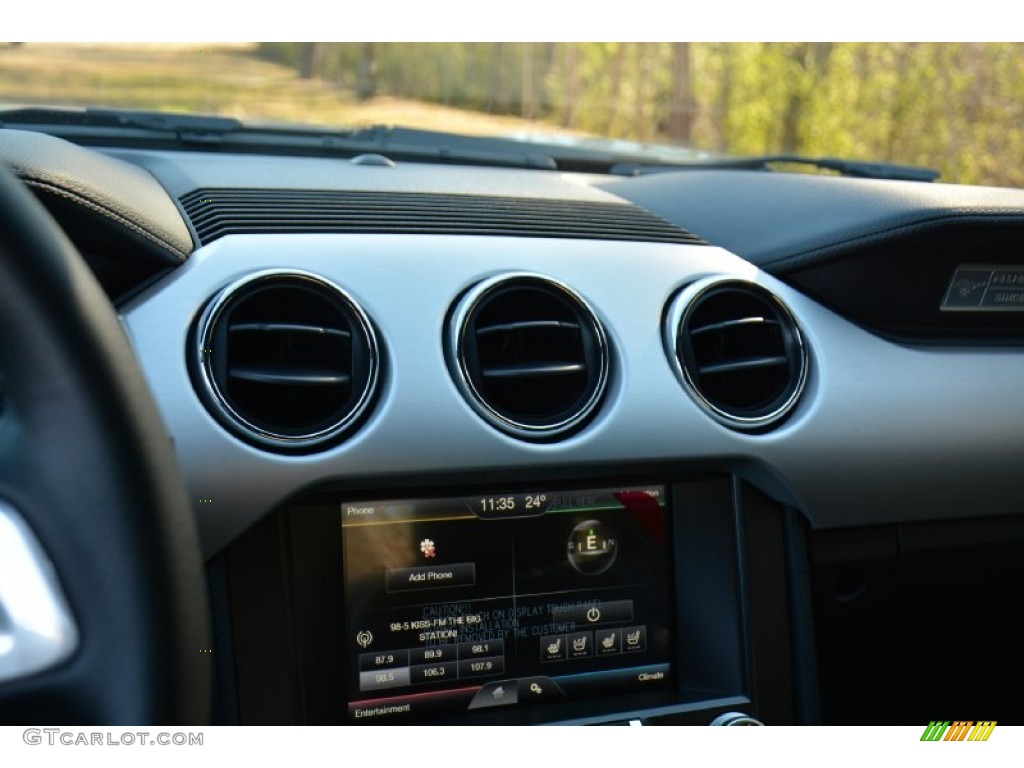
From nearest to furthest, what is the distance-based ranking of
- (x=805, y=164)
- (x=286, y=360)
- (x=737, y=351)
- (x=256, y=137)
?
(x=286, y=360), (x=737, y=351), (x=256, y=137), (x=805, y=164)

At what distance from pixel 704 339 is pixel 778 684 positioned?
1.92ft

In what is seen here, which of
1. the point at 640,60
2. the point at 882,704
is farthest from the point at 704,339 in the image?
the point at 640,60

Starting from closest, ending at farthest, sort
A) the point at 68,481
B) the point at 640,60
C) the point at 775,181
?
the point at 68,481
the point at 775,181
the point at 640,60

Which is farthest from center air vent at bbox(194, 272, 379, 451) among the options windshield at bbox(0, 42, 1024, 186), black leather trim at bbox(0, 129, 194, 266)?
windshield at bbox(0, 42, 1024, 186)

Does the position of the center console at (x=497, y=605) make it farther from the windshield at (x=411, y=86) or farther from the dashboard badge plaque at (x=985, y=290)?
the windshield at (x=411, y=86)

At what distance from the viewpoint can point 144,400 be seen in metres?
0.98

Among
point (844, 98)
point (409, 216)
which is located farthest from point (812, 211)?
point (844, 98)

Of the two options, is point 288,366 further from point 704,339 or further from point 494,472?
point 704,339

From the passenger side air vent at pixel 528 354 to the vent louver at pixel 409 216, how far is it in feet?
0.44

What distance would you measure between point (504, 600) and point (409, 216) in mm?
620

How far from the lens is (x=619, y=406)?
69.9 inches

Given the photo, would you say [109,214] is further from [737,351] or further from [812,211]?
[812,211]

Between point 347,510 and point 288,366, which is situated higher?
point 288,366
